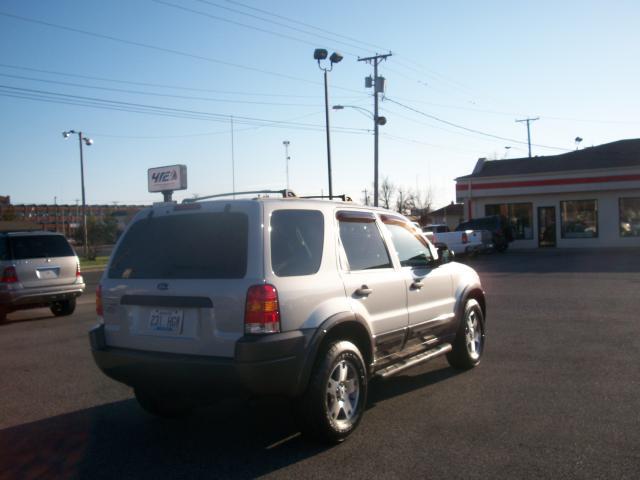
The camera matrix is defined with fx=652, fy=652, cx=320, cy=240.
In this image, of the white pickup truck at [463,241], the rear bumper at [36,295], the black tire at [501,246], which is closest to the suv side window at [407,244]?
the rear bumper at [36,295]

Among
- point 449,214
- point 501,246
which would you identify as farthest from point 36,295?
point 449,214

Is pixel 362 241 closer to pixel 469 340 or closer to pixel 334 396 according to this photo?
pixel 334 396

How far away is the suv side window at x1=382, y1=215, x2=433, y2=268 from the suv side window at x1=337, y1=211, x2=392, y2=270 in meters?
0.27

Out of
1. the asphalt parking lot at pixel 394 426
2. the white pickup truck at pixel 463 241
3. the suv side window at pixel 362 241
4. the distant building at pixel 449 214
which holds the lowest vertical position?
the asphalt parking lot at pixel 394 426

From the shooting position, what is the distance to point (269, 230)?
483 centimetres

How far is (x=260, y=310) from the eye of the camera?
457cm

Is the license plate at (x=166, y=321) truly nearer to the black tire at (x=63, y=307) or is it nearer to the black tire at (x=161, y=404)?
the black tire at (x=161, y=404)

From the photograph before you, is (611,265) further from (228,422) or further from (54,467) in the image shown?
(54,467)

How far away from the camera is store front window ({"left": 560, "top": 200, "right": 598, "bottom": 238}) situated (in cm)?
3588

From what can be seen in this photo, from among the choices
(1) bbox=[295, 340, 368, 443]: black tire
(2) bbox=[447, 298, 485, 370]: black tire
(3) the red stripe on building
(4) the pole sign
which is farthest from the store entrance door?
(1) bbox=[295, 340, 368, 443]: black tire

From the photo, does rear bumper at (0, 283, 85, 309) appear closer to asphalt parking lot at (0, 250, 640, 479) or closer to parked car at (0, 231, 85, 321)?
parked car at (0, 231, 85, 321)

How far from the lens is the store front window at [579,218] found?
35875 mm

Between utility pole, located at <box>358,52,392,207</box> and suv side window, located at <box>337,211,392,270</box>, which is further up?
utility pole, located at <box>358,52,392,207</box>

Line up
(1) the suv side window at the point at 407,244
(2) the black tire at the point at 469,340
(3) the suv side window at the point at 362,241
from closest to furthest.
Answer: (3) the suv side window at the point at 362,241 < (1) the suv side window at the point at 407,244 < (2) the black tire at the point at 469,340
